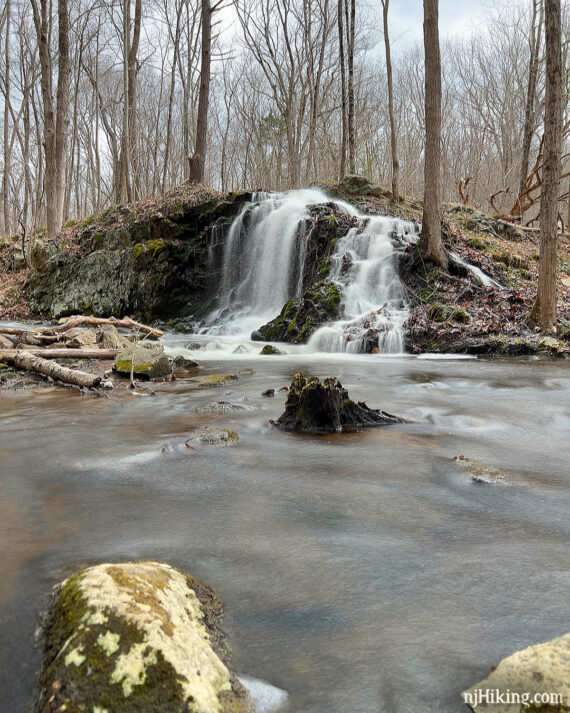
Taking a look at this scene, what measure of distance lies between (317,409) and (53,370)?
159 inches

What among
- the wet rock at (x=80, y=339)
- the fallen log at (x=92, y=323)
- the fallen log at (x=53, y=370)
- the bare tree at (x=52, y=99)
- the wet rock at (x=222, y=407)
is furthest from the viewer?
the bare tree at (x=52, y=99)

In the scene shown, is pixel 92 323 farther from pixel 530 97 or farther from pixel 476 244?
pixel 530 97

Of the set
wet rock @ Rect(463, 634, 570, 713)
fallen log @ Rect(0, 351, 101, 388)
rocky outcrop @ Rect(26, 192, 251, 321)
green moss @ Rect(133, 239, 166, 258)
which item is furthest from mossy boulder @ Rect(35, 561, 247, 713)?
green moss @ Rect(133, 239, 166, 258)

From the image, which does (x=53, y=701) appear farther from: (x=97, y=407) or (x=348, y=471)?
(x=97, y=407)

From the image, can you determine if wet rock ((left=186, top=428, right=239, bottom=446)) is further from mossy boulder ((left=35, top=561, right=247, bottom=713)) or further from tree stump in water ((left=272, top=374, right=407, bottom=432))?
mossy boulder ((left=35, top=561, right=247, bottom=713))

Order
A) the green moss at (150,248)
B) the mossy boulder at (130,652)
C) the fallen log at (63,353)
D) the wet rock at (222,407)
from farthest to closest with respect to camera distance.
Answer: the green moss at (150,248) → the fallen log at (63,353) → the wet rock at (222,407) → the mossy boulder at (130,652)

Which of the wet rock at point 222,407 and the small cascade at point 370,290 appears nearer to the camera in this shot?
the wet rock at point 222,407

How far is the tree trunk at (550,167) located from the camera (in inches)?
326

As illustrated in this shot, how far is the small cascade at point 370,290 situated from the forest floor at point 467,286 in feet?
1.18

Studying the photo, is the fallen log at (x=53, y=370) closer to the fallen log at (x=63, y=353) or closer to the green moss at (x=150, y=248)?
the fallen log at (x=63, y=353)

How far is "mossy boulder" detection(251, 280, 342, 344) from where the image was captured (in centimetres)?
1118

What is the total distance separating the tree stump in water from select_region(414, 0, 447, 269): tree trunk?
8.18 metres

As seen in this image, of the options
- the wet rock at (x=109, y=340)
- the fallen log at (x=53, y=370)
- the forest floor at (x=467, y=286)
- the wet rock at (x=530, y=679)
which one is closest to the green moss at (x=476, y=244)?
the forest floor at (x=467, y=286)

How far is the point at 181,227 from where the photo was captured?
1555cm
